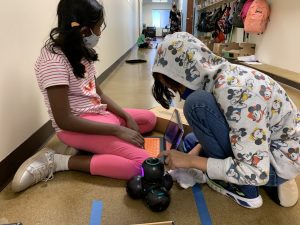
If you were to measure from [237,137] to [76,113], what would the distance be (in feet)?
2.15

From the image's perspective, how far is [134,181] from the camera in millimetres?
924

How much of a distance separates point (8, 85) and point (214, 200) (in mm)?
864

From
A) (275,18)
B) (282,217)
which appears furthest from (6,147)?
(275,18)

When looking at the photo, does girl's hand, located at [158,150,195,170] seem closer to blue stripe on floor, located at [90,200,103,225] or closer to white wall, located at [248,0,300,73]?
blue stripe on floor, located at [90,200,103,225]

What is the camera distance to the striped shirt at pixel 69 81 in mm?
977

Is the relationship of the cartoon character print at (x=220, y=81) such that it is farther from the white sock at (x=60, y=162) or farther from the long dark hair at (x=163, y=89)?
the white sock at (x=60, y=162)

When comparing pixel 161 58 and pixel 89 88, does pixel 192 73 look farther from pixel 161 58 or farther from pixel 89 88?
pixel 89 88

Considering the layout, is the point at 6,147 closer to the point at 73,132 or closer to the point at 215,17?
the point at 73,132

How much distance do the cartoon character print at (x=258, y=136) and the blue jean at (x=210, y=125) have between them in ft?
0.33

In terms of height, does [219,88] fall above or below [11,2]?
below

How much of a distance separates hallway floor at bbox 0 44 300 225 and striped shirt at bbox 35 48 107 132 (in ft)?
0.85

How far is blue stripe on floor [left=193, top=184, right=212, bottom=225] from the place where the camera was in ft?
2.77

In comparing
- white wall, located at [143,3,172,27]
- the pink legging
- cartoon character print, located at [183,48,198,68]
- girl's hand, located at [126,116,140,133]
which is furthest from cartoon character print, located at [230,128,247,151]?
white wall, located at [143,3,172,27]

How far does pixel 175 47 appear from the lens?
787mm
